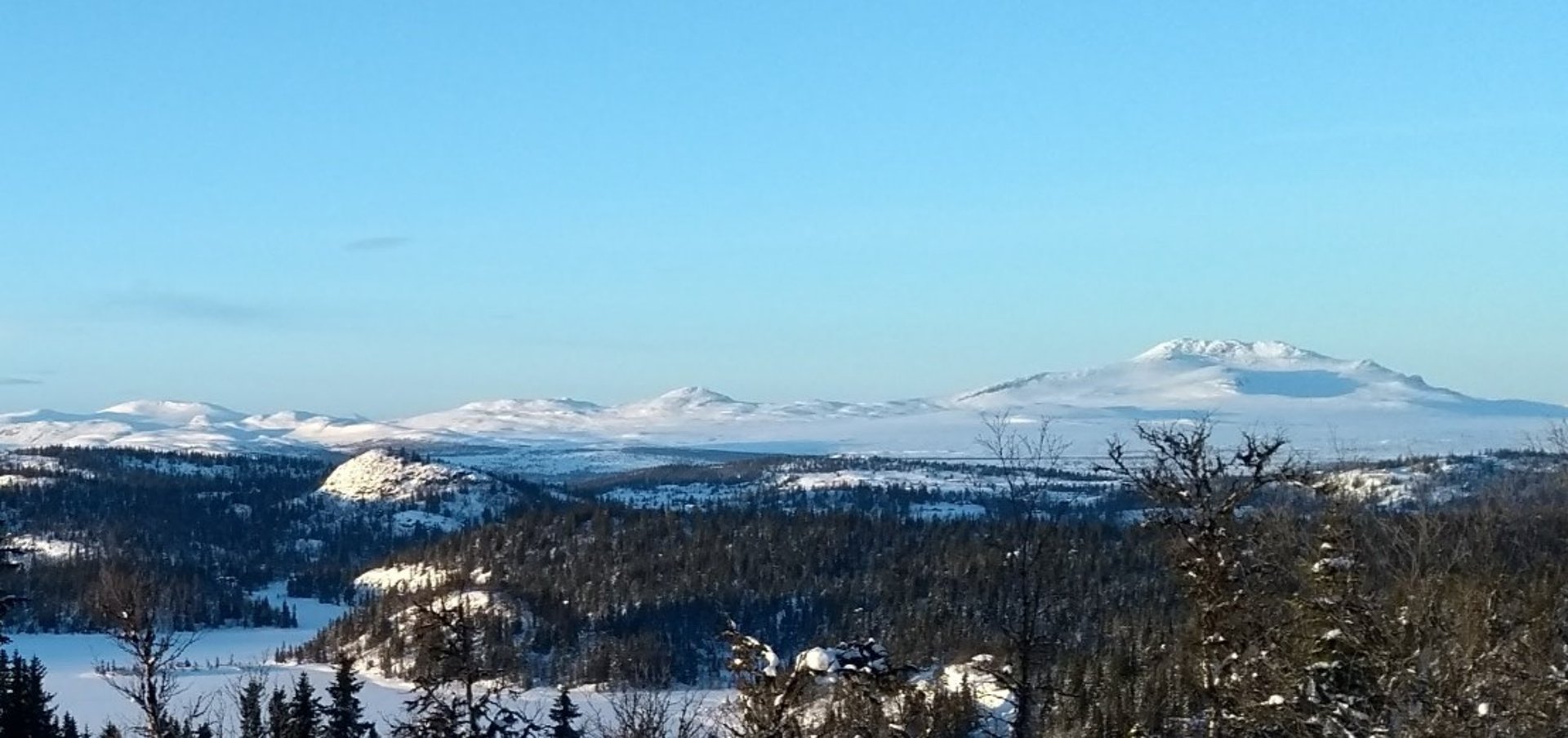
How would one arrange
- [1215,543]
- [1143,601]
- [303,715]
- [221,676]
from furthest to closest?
[221,676] → [1143,601] → [303,715] → [1215,543]

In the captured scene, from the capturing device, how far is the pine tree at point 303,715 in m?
55.5

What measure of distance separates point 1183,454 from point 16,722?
119ft

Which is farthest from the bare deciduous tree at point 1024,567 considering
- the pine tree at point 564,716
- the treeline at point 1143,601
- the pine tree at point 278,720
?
the pine tree at point 278,720

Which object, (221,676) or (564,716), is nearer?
(564,716)

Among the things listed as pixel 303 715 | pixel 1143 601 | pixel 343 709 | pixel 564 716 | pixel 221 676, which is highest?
pixel 343 709

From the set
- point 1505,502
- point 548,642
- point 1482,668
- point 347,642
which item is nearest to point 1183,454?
point 1482,668

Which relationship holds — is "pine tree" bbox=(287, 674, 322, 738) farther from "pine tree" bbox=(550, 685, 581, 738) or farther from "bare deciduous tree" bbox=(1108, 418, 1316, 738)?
"bare deciduous tree" bbox=(1108, 418, 1316, 738)

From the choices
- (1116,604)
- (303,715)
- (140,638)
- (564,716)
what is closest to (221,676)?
(1116,604)

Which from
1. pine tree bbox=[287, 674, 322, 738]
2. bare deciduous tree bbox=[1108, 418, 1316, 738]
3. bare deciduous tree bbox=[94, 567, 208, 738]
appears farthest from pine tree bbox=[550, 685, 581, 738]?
bare deciduous tree bbox=[1108, 418, 1316, 738]

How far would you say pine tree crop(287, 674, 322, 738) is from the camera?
55531mm

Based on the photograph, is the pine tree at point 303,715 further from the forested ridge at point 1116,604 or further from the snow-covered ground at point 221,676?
the snow-covered ground at point 221,676

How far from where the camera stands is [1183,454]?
57.5 feet

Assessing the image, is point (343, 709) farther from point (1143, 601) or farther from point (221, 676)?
point (221, 676)

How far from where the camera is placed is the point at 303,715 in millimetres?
56031
